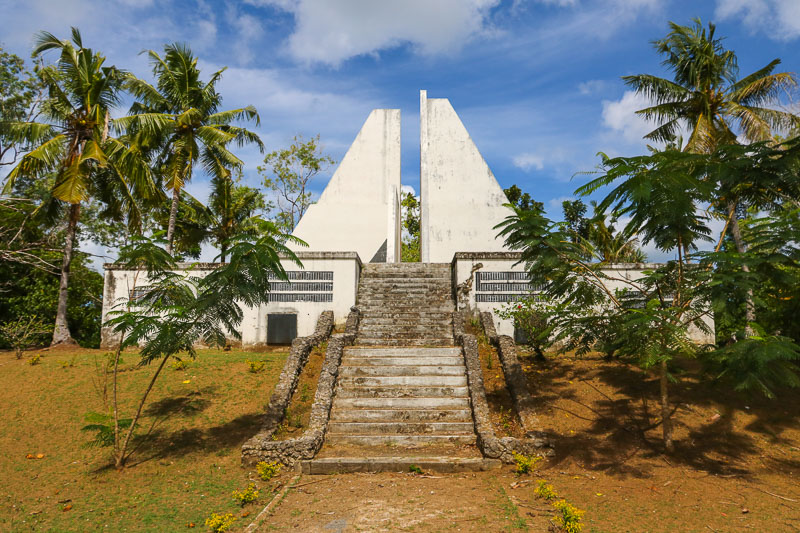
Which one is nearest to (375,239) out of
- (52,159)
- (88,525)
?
(52,159)

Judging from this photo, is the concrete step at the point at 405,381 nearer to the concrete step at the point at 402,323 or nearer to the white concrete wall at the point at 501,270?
the concrete step at the point at 402,323

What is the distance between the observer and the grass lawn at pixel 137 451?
5.70m

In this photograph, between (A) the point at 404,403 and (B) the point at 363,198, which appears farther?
(B) the point at 363,198

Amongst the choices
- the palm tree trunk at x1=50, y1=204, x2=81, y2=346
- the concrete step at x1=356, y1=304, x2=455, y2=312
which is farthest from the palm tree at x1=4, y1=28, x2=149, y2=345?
the concrete step at x1=356, y1=304, x2=455, y2=312

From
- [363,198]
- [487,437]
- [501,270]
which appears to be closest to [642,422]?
[487,437]

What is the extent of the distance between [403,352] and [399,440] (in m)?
2.69

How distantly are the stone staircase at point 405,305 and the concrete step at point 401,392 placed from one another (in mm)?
2095

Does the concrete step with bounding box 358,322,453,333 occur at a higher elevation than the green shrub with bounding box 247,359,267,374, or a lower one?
higher

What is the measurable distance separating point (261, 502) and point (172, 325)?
255cm

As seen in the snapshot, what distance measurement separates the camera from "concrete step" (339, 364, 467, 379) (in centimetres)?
963

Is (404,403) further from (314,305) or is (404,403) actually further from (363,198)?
(363,198)

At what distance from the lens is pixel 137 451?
A: 7.53 meters

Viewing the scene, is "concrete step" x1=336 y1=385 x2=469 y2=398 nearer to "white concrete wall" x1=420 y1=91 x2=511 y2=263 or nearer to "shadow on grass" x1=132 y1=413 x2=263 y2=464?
"shadow on grass" x1=132 y1=413 x2=263 y2=464

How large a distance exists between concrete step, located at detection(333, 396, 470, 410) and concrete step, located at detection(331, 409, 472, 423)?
5.0 inches
